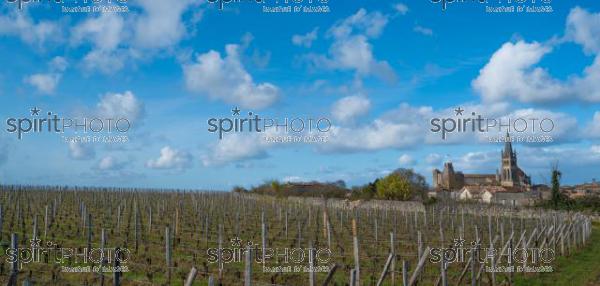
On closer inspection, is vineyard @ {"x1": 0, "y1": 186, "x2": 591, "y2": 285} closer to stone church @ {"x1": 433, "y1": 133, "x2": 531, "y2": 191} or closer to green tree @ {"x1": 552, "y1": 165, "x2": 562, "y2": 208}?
green tree @ {"x1": 552, "y1": 165, "x2": 562, "y2": 208}

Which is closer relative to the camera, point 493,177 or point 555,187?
point 555,187

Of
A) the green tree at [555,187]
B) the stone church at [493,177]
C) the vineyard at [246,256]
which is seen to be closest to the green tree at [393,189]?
the green tree at [555,187]

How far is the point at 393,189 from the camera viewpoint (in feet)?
177

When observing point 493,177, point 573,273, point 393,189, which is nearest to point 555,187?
point 393,189

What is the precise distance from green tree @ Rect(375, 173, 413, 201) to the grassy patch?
32.3m

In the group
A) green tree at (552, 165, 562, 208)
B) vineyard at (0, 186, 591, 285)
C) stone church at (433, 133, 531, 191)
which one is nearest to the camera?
vineyard at (0, 186, 591, 285)

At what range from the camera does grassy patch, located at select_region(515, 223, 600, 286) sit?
45.8ft

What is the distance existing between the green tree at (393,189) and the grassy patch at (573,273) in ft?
106

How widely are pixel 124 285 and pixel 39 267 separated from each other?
306 centimetres

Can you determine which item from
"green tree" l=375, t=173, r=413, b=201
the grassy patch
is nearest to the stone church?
"green tree" l=375, t=173, r=413, b=201

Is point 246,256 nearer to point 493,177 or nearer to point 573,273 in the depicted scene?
point 573,273

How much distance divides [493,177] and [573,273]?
11834 centimetres

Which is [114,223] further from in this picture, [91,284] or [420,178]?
[420,178]

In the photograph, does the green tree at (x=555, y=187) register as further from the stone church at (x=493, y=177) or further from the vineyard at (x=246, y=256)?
the stone church at (x=493, y=177)
